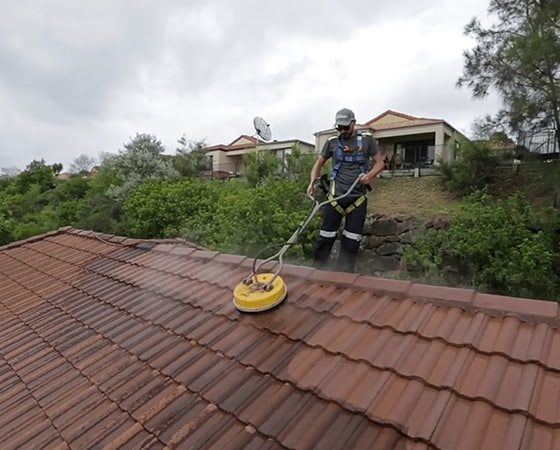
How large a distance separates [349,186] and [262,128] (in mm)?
10936

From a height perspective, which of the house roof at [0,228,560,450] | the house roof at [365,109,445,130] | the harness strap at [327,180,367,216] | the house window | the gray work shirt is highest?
the house roof at [365,109,445,130]

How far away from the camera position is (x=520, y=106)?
26.7 feet

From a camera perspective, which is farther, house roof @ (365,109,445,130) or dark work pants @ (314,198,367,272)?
house roof @ (365,109,445,130)

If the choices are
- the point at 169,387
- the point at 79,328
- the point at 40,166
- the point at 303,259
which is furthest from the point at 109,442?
the point at 40,166

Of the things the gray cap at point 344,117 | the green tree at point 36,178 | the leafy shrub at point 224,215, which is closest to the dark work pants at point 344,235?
the gray cap at point 344,117

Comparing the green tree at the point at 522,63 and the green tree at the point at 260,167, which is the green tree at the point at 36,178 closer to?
the green tree at the point at 260,167

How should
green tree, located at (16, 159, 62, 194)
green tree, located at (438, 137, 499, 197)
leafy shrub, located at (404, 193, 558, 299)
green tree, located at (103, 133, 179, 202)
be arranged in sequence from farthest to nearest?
green tree, located at (16, 159, 62, 194) < green tree, located at (103, 133, 179, 202) < green tree, located at (438, 137, 499, 197) < leafy shrub, located at (404, 193, 558, 299)

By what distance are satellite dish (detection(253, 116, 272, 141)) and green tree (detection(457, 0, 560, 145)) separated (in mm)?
6891

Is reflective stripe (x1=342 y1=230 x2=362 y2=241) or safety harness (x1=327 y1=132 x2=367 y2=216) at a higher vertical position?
safety harness (x1=327 y1=132 x2=367 y2=216)

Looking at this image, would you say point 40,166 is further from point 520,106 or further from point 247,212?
point 520,106

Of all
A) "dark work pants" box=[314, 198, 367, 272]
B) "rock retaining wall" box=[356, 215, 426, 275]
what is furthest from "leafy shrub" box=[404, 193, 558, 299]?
"dark work pants" box=[314, 198, 367, 272]

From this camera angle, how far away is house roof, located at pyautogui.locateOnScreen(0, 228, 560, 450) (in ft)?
4.20

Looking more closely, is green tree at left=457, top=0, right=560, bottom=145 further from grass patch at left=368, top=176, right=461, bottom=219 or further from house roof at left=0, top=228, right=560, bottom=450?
house roof at left=0, top=228, right=560, bottom=450

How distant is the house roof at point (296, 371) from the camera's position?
50.4 inches
